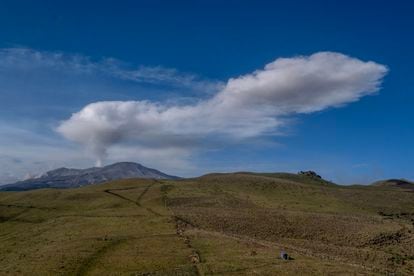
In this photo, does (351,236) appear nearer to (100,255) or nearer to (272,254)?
(272,254)

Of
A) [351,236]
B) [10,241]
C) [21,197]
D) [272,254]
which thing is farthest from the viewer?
[21,197]

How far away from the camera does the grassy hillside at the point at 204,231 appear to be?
47.3 metres

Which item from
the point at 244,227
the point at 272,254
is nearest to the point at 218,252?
the point at 272,254

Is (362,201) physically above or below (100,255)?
above

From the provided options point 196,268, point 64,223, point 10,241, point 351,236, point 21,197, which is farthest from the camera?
point 21,197

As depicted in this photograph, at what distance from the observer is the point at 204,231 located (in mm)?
70375

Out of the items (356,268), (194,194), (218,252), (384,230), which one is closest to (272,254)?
(218,252)

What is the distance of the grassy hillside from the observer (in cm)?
4728

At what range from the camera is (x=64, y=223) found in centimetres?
8294

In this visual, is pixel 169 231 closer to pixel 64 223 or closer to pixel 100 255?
pixel 100 255

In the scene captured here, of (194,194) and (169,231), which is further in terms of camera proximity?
(194,194)

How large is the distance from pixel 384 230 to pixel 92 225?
2119 inches

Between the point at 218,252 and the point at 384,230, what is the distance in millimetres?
40964

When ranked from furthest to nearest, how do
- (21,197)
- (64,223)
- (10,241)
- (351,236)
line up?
1. (21,197)
2. (64,223)
3. (351,236)
4. (10,241)
